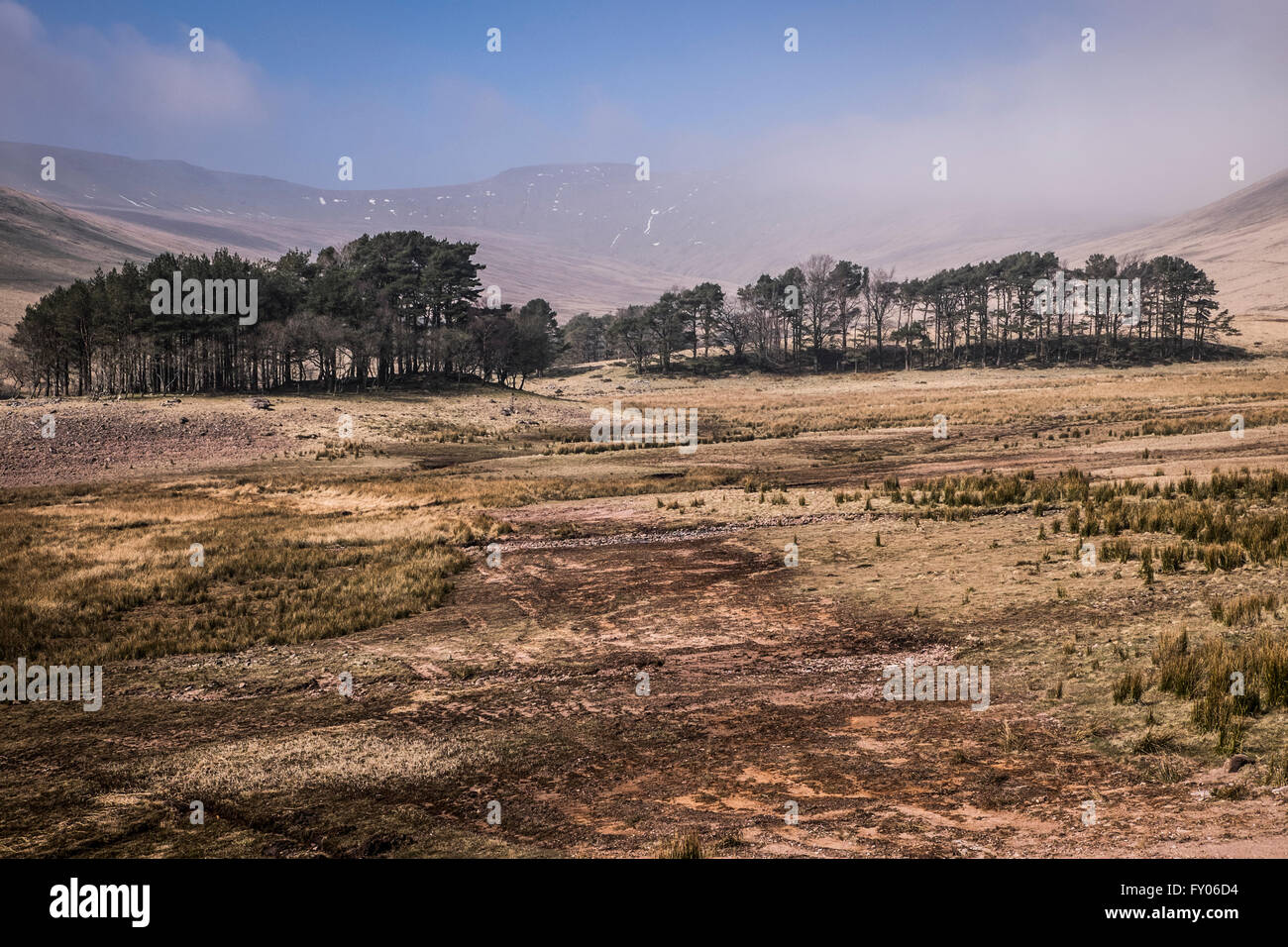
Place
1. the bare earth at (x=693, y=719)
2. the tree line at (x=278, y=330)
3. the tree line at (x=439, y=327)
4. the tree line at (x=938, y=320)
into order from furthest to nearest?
1. the tree line at (x=938, y=320)
2. the tree line at (x=439, y=327)
3. the tree line at (x=278, y=330)
4. the bare earth at (x=693, y=719)

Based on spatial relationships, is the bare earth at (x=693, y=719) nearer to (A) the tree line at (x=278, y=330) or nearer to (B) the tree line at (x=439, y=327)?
(A) the tree line at (x=278, y=330)

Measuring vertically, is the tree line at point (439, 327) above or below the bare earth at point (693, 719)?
above

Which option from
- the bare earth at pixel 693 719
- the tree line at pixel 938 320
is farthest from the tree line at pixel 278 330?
the bare earth at pixel 693 719

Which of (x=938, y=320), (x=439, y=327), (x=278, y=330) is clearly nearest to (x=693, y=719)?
(x=278, y=330)

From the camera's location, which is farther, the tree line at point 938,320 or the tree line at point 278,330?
the tree line at point 938,320

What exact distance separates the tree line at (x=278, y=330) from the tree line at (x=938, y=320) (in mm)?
31497

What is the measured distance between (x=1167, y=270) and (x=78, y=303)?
136376 mm

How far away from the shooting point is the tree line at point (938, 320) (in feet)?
408

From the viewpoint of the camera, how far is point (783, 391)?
104500 millimetres

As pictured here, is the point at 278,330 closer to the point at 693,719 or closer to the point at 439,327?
the point at 439,327

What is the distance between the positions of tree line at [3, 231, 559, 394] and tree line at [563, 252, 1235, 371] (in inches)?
1240

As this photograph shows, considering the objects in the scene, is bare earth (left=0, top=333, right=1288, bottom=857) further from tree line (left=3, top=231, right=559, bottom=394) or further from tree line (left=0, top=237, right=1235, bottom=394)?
tree line (left=0, top=237, right=1235, bottom=394)
